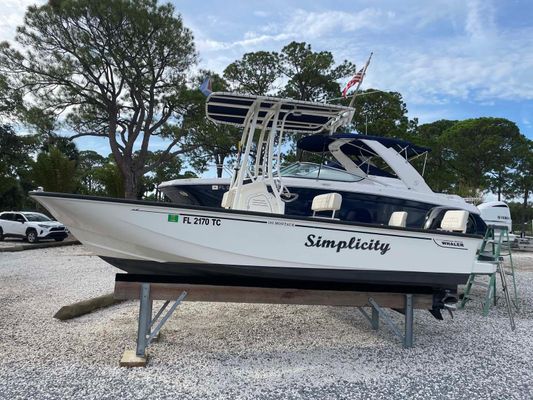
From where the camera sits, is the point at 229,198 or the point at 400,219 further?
the point at 400,219

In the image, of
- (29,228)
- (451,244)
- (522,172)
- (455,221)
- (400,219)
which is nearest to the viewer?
(451,244)

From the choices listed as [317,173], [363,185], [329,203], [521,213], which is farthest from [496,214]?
[521,213]

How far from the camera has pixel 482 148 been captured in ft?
108

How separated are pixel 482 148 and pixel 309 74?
60.6ft

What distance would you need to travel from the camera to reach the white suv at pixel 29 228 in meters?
17.2

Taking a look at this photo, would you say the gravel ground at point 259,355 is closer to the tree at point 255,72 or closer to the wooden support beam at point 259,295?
the wooden support beam at point 259,295

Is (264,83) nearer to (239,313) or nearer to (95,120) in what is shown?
(95,120)

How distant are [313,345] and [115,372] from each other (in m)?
2.09

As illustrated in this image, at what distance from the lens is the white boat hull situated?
388 centimetres

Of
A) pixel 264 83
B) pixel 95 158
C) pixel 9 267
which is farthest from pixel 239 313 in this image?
pixel 95 158

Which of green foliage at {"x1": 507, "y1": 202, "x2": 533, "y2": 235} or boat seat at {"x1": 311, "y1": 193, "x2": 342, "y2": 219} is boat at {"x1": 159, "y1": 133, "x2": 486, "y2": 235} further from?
green foliage at {"x1": 507, "y1": 202, "x2": 533, "y2": 235}

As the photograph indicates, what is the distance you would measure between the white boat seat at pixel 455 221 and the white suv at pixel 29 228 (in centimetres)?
1658

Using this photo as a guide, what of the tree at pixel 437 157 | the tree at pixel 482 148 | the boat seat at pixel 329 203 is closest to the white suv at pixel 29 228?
the boat seat at pixel 329 203

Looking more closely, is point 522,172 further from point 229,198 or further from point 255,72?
point 229,198
